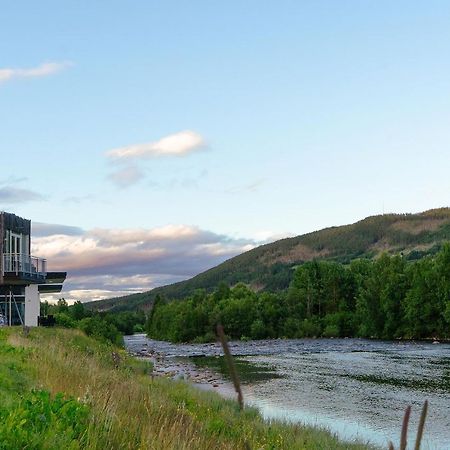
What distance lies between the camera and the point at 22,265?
50156mm

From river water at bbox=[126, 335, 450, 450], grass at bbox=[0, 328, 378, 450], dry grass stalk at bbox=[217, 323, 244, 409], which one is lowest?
river water at bbox=[126, 335, 450, 450]

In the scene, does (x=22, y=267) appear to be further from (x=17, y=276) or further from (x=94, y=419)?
(x=94, y=419)

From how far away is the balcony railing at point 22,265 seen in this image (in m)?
49.2

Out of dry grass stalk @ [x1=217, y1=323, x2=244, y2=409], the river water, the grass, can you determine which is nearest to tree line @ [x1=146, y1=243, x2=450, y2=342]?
the river water

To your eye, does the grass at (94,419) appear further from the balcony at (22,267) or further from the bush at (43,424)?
the balcony at (22,267)

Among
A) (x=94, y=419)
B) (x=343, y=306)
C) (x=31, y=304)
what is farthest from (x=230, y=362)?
(x=343, y=306)

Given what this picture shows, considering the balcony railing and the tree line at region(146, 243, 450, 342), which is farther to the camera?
the tree line at region(146, 243, 450, 342)

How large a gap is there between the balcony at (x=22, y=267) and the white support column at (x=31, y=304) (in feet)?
4.47

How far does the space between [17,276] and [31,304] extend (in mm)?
4901

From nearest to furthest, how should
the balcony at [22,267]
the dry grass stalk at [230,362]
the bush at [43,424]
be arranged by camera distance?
1. the dry grass stalk at [230,362]
2. the bush at [43,424]
3. the balcony at [22,267]

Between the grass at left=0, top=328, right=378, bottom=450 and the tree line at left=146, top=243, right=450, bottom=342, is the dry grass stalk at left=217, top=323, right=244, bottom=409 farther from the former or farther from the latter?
the tree line at left=146, top=243, right=450, bottom=342

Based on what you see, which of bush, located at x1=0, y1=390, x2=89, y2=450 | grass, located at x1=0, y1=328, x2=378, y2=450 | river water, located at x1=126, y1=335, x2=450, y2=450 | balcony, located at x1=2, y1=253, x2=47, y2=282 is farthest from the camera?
balcony, located at x1=2, y1=253, x2=47, y2=282

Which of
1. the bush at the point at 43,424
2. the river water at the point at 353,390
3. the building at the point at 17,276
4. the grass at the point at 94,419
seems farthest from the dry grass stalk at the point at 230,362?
the building at the point at 17,276

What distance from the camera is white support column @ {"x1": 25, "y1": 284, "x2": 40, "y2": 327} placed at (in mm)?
51781
